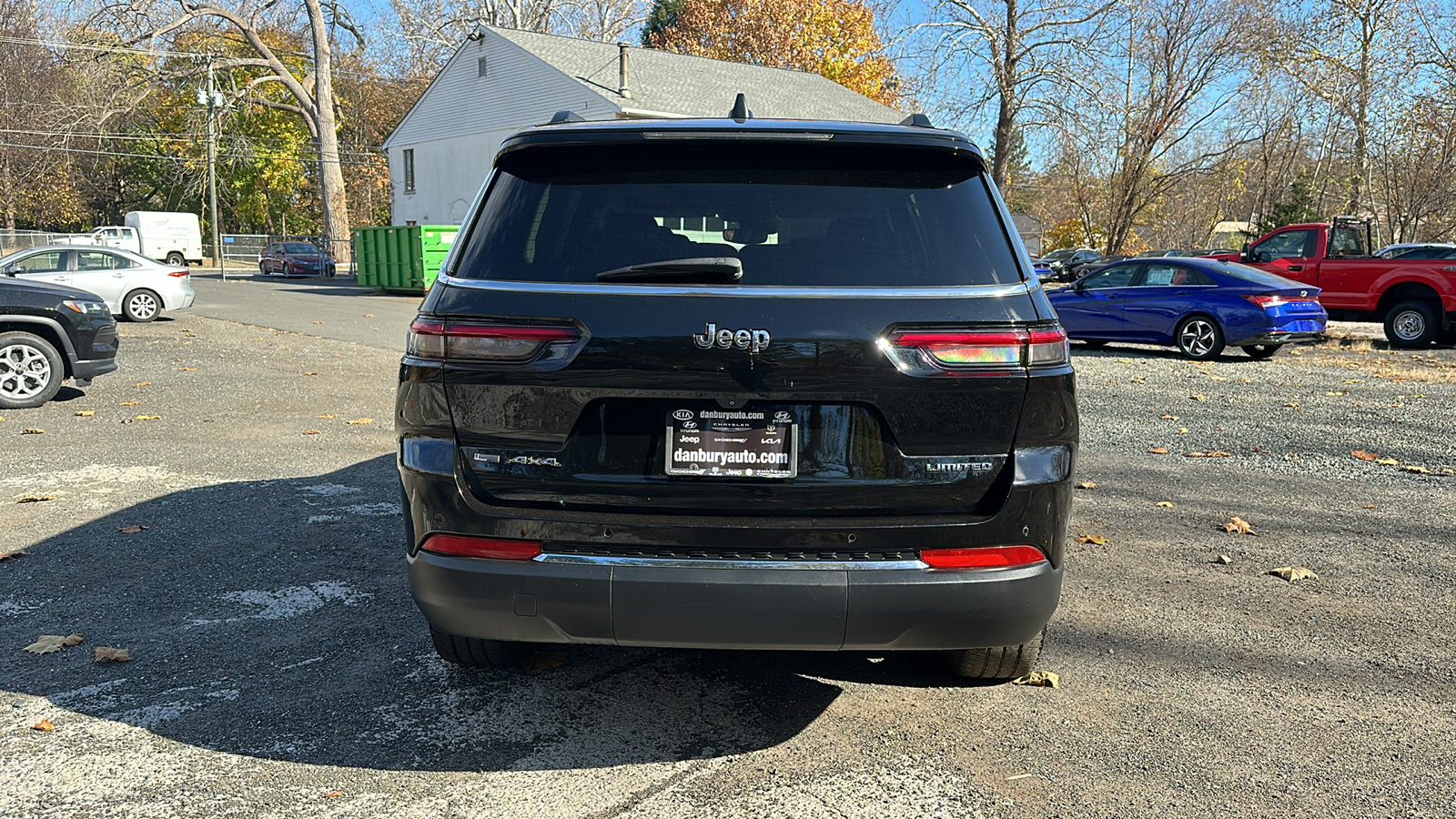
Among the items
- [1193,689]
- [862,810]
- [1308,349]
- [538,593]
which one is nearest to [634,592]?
[538,593]

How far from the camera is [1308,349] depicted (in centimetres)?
1677

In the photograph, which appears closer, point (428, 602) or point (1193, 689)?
point (428, 602)

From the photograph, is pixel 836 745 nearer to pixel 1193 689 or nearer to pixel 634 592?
pixel 634 592

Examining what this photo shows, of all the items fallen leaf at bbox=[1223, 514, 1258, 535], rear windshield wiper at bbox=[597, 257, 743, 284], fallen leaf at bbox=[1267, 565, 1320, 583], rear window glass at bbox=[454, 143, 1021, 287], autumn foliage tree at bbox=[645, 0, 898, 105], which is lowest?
fallen leaf at bbox=[1267, 565, 1320, 583]

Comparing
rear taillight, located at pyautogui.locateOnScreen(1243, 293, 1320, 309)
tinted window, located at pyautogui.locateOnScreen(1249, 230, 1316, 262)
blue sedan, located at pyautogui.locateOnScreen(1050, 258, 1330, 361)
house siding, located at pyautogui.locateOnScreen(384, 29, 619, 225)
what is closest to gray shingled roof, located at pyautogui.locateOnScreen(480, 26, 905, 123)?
house siding, located at pyautogui.locateOnScreen(384, 29, 619, 225)

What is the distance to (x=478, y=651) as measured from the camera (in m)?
3.65

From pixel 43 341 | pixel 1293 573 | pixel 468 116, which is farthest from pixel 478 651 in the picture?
pixel 468 116

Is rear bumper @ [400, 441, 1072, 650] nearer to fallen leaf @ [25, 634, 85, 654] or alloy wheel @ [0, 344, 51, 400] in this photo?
fallen leaf @ [25, 634, 85, 654]

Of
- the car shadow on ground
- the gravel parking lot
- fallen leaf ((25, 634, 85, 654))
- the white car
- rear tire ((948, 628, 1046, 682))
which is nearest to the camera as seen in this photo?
the gravel parking lot

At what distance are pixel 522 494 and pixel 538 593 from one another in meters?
0.27

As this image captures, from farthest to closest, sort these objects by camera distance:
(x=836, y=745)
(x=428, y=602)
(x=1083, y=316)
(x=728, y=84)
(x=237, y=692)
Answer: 1. (x=728, y=84)
2. (x=1083, y=316)
3. (x=237, y=692)
4. (x=836, y=745)
5. (x=428, y=602)

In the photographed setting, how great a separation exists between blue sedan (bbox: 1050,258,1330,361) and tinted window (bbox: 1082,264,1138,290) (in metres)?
0.01

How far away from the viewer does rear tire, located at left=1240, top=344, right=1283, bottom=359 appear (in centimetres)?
1472

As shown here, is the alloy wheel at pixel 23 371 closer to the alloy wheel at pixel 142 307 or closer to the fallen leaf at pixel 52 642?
the fallen leaf at pixel 52 642
